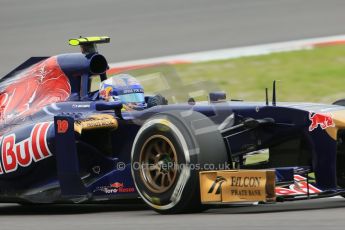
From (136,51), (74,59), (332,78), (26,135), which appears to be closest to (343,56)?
(332,78)

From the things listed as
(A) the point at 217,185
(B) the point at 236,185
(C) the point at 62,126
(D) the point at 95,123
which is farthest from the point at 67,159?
(B) the point at 236,185

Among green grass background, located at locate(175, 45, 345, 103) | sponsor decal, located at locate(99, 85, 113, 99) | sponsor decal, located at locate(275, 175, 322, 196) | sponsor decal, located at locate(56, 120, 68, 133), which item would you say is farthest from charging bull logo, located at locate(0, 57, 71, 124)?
green grass background, located at locate(175, 45, 345, 103)

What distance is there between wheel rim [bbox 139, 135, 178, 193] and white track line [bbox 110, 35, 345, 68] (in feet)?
26.4

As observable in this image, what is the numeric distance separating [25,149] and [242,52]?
307 inches

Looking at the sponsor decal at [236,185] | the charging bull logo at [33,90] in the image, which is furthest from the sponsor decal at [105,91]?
the sponsor decal at [236,185]

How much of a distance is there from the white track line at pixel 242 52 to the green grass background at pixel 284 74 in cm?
22

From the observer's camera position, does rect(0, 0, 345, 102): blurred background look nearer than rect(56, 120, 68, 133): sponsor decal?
No

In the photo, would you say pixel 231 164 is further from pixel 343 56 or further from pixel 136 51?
pixel 136 51

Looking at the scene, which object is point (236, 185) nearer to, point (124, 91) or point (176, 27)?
point (124, 91)

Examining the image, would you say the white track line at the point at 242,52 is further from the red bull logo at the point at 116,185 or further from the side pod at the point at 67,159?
the red bull logo at the point at 116,185

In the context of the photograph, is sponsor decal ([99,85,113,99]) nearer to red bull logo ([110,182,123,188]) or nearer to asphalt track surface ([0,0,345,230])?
red bull logo ([110,182,123,188])

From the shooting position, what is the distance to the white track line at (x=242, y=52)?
16.1m

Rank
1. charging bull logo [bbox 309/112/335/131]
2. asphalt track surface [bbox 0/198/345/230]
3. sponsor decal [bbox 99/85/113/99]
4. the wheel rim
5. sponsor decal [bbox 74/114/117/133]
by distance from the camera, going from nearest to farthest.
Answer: asphalt track surface [bbox 0/198/345/230] < charging bull logo [bbox 309/112/335/131] < the wheel rim < sponsor decal [bbox 74/114/117/133] < sponsor decal [bbox 99/85/113/99]

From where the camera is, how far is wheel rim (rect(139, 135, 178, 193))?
25.8 ft
